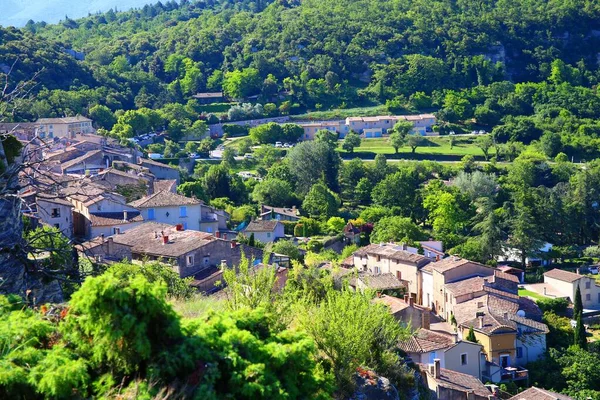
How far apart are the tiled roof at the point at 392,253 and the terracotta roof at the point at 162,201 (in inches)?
368

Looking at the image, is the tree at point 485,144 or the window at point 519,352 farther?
the tree at point 485,144

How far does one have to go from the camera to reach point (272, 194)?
63.2 metres

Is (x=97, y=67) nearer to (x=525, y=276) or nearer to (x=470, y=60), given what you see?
(x=470, y=60)

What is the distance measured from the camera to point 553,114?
100562mm

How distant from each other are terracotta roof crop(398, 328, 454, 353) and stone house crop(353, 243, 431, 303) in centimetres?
968

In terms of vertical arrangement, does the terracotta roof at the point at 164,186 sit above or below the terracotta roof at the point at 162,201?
below

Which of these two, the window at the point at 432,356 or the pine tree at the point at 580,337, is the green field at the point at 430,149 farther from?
the window at the point at 432,356

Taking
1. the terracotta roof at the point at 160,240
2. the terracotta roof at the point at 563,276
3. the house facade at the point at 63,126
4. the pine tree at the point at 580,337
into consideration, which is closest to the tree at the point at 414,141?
the house facade at the point at 63,126

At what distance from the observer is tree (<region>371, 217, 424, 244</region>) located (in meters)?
52.9

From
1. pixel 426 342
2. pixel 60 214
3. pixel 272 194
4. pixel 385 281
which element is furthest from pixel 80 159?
pixel 426 342

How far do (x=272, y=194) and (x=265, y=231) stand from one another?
41.4ft

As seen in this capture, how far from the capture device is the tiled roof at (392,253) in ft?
142

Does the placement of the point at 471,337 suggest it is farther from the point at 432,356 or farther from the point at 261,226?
the point at 261,226

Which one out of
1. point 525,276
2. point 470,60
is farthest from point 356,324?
point 470,60
